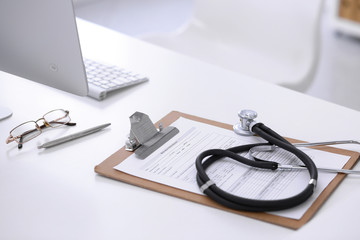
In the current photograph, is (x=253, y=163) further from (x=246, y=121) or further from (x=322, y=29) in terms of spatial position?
(x=322, y=29)

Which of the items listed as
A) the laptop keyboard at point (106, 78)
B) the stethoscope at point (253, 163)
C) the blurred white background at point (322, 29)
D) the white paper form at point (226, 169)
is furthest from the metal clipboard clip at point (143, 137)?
the blurred white background at point (322, 29)

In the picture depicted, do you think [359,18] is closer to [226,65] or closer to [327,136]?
[226,65]

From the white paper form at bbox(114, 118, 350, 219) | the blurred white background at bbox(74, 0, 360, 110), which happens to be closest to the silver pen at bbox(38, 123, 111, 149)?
the white paper form at bbox(114, 118, 350, 219)

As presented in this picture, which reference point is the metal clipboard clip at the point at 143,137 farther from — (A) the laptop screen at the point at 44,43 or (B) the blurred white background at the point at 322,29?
(B) the blurred white background at the point at 322,29

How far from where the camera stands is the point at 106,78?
1499 millimetres

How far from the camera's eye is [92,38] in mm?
1794

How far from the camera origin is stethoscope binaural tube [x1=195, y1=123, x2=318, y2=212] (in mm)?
1000

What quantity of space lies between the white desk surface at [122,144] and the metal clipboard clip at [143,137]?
0.14 feet

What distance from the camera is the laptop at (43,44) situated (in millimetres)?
1203

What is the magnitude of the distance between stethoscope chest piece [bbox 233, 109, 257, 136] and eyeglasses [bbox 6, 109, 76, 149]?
0.37 metres

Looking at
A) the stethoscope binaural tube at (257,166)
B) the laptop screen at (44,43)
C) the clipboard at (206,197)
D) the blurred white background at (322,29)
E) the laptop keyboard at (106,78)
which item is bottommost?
the blurred white background at (322,29)

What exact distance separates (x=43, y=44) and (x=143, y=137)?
296 millimetres

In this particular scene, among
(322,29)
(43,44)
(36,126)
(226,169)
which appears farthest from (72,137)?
(322,29)

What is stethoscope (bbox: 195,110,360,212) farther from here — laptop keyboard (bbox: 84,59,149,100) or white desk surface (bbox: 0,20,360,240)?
laptop keyboard (bbox: 84,59,149,100)
